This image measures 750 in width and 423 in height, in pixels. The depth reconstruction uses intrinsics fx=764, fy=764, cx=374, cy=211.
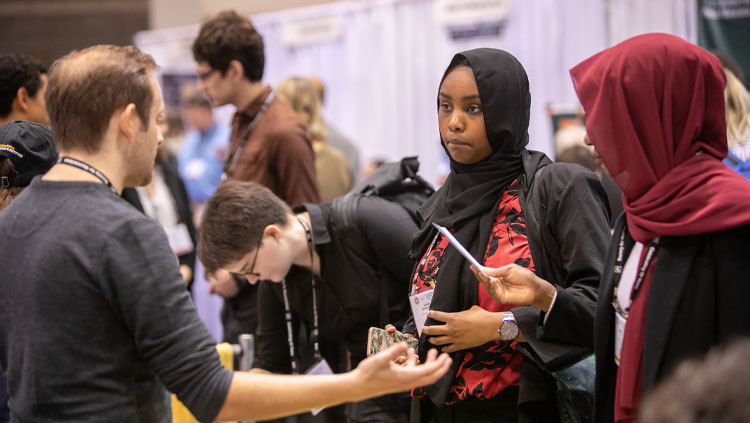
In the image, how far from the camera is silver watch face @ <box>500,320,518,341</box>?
5.92 feet

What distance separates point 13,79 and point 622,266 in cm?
225

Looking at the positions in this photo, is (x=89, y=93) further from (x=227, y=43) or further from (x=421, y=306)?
(x=227, y=43)

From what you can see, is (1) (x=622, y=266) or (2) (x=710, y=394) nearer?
(2) (x=710, y=394)

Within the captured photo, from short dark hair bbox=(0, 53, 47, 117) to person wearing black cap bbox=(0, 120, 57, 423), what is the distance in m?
0.76

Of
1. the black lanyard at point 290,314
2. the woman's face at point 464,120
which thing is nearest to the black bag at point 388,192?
the black lanyard at point 290,314

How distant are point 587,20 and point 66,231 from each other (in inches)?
171

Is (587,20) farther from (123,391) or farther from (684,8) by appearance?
(123,391)

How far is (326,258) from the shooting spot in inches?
101

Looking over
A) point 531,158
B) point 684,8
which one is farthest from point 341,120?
point 531,158

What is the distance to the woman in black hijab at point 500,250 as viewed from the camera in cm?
178

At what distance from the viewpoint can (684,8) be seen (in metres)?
4.71

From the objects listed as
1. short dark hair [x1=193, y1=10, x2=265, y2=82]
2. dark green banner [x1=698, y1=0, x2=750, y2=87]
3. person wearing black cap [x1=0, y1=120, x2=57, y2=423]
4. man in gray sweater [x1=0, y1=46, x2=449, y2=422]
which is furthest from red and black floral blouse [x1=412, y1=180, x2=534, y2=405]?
dark green banner [x1=698, y1=0, x2=750, y2=87]

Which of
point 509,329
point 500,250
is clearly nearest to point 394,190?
point 500,250

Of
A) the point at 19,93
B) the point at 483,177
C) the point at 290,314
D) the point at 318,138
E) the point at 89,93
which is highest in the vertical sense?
the point at 89,93
